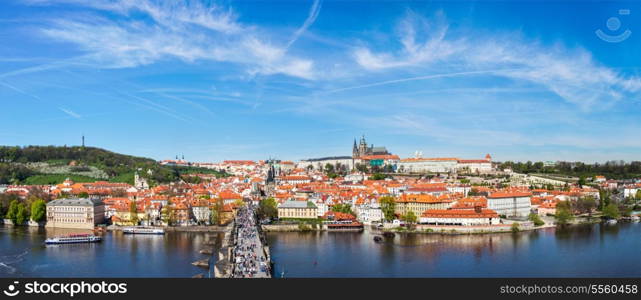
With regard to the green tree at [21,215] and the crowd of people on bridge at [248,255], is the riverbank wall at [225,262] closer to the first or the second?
the crowd of people on bridge at [248,255]

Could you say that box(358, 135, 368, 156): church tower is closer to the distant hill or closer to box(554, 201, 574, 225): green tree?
the distant hill

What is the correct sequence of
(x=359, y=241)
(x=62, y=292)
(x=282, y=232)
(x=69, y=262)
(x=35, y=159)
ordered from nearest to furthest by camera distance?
1. (x=62, y=292)
2. (x=69, y=262)
3. (x=359, y=241)
4. (x=282, y=232)
5. (x=35, y=159)

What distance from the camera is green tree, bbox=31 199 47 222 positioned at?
21.1 m

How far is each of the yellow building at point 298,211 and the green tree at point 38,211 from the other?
908 centimetres

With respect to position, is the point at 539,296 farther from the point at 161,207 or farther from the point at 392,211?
the point at 161,207

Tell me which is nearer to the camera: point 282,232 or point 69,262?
point 69,262

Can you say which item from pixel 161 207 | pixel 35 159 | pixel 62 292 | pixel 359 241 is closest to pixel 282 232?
pixel 359 241

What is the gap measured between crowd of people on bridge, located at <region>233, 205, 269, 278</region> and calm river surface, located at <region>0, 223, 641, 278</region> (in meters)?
0.61

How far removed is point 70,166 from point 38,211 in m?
22.1

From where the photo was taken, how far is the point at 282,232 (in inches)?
761

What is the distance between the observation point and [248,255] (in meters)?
11.6

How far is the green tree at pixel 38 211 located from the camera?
69.1ft

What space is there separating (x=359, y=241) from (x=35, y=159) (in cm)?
3538

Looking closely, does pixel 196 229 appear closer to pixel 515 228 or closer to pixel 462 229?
pixel 462 229
